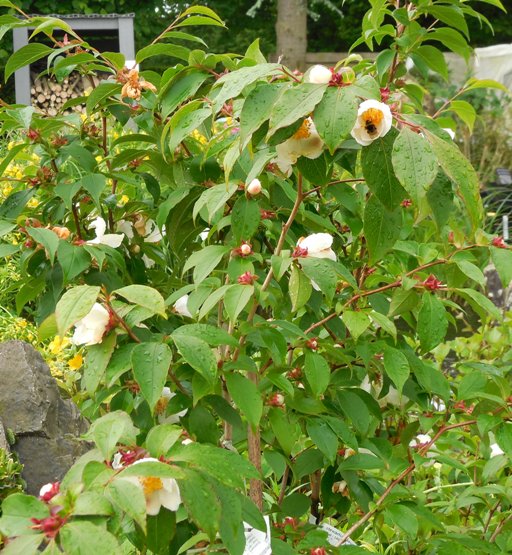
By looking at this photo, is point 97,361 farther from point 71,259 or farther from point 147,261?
point 147,261

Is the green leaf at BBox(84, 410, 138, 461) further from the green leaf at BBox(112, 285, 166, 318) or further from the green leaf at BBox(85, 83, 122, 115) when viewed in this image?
the green leaf at BBox(85, 83, 122, 115)

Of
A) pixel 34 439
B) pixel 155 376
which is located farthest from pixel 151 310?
pixel 34 439

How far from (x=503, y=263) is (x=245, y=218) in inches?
14.6

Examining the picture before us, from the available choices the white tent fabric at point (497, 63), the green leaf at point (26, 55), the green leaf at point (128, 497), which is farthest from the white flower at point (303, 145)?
the white tent fabric at point (497, 63)

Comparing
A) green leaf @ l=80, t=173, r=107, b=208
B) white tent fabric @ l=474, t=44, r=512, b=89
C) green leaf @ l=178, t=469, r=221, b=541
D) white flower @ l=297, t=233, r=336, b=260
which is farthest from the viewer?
white tent fabric @ l=474, t=44, r=512, b=89

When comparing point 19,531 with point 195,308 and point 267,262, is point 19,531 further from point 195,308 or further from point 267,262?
point 267,262

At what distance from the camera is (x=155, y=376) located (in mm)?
993

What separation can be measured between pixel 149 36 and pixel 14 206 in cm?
1162

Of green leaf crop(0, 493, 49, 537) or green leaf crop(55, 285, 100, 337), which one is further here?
green leaf crop(55, 285, 100, 337)

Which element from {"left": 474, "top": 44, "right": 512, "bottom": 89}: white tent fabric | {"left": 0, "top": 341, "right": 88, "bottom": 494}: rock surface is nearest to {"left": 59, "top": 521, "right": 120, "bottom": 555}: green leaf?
{"left": 0, "top": 341, "right": 88, "bottom": 494}: rock surface

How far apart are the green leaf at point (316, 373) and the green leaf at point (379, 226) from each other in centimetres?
21

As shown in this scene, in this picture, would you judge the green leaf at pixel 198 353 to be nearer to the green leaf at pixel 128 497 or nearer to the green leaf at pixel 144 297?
the green leaf at pixel 144 297

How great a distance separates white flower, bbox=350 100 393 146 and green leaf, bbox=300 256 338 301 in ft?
0.71

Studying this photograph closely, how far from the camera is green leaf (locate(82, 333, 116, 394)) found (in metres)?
1.04
